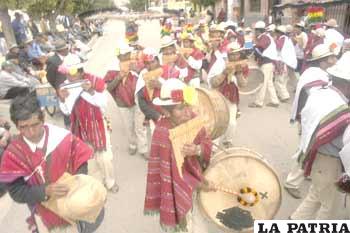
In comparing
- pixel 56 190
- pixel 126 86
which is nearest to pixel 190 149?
pixel 56 190

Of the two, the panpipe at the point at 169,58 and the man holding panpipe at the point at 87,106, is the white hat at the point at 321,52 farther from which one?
the man holding panpipe at the point at 87,106

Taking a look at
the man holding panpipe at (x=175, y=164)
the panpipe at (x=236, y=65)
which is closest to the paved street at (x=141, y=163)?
the man holding panpipe at (x=175, y=164)

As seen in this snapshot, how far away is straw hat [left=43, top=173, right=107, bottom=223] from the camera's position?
2867 millimetres

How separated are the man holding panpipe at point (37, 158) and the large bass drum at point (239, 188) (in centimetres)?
124

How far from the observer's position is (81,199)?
9.39ft

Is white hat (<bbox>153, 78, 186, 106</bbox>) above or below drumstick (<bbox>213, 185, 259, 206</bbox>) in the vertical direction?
above

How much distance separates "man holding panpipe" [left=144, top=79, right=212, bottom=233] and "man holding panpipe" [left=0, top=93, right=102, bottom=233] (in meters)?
0.67

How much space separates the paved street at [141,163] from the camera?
5312 millimetres

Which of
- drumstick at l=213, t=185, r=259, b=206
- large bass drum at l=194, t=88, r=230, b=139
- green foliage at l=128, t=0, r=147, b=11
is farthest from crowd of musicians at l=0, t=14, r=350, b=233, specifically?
green foliage at l=128, t=0, r=147, b=11

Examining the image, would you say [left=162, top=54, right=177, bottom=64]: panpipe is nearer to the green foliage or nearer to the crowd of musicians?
the crowd of musicians

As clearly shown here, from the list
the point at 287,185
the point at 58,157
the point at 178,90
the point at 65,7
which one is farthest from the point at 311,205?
the point at 65,7

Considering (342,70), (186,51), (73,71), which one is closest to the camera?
(342,70)

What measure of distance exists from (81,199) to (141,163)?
431cm

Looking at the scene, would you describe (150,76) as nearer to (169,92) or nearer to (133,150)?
(133,150)
